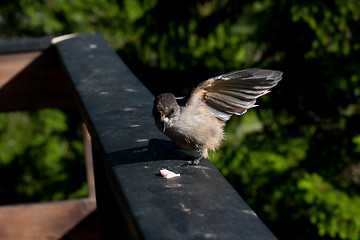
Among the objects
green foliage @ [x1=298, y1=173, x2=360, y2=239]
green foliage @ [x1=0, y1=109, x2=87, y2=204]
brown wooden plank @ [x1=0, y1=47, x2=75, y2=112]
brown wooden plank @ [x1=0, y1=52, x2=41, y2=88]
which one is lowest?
green foliage @ [x1=0, y1=109, x2=87, y2=204]

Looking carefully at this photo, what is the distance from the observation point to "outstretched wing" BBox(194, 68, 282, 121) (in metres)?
1.98

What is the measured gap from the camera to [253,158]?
417 cm

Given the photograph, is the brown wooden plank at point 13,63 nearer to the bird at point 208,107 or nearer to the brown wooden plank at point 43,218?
the brown wooden plank at point 43,218

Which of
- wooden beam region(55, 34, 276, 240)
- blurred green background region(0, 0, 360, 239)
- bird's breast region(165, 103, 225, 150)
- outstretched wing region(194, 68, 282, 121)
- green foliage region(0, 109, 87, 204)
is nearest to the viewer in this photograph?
wooden beam region(55, 34, 276, 240)

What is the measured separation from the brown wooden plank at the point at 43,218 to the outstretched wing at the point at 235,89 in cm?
141

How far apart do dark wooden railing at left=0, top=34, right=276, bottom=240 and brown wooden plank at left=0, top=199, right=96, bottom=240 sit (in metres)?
0.66

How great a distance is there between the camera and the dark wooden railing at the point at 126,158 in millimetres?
1196

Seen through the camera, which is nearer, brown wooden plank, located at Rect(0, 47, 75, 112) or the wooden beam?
the wooden beam

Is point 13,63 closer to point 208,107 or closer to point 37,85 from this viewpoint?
point 37,85

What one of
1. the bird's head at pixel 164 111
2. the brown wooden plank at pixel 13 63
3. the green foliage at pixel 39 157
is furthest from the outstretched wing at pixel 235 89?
the green foliage at pixel 39 157

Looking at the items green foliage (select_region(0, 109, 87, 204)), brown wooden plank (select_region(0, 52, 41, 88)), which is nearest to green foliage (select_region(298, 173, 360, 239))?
brown wooden plank (select_region(0, 52, 41, 88))

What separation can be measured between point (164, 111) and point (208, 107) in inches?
11.3

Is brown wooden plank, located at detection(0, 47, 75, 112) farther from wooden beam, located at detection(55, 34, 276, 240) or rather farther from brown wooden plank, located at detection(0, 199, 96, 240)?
brown wooden plank, located at detection(0, 199, 96, 240)

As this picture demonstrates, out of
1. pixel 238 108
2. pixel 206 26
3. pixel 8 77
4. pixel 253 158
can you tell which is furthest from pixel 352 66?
pixel 8 77
